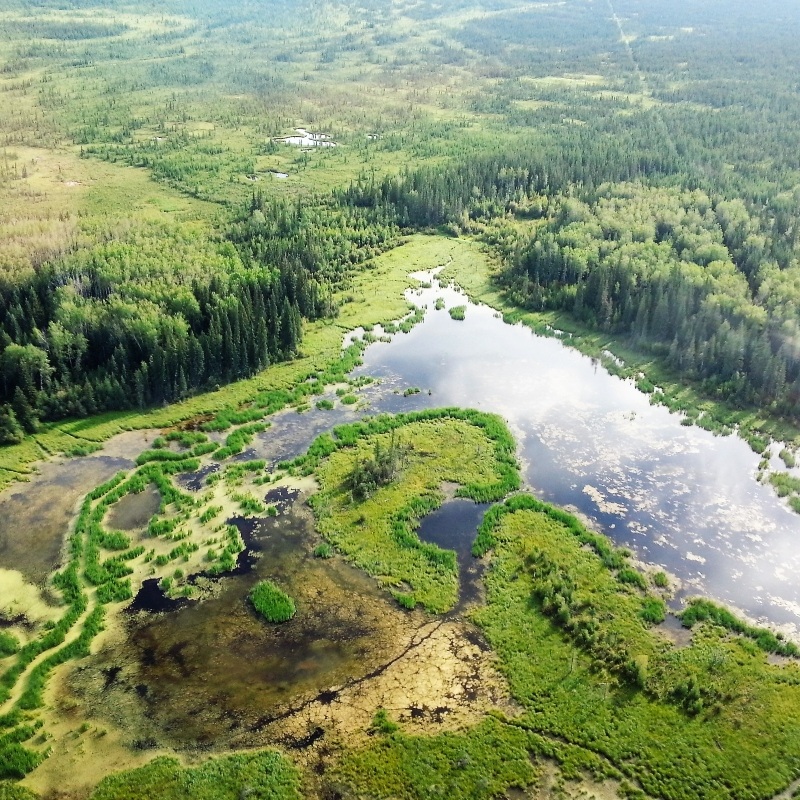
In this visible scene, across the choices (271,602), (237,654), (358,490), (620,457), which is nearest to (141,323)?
(358,490)

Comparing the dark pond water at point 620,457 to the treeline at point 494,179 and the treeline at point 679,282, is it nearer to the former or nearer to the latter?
the treeline at point 679,282

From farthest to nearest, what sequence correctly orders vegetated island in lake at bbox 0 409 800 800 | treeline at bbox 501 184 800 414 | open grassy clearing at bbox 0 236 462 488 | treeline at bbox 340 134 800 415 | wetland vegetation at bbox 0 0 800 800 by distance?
treeline at bbox 340 134 800 415 < treeline at bbox 501 184 800 414 < open grassy clearing at bbox 0 236 462 488 < wetland vegetation at bbox 0 0 800 800 < vegetated island in lake at bbox 0 409 800 800

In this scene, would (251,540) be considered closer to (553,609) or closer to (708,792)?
(553,609)

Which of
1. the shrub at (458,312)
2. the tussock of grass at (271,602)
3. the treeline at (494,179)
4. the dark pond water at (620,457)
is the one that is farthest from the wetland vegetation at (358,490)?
the dark pond water at (620,457)

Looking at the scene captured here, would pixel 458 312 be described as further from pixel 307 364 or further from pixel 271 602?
pixel 271 602

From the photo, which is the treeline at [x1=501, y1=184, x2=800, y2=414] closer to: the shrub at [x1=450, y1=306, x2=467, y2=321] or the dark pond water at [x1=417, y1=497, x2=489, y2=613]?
the shrub at [x1=450, y1=306, x2=467, y2=321]

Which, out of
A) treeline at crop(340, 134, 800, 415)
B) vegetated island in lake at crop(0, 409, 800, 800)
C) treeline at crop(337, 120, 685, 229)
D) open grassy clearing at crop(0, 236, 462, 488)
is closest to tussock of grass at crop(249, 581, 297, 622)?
vegetated island in lake at crop(0, 409, 800, 800)

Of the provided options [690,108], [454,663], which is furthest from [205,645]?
[690,108]

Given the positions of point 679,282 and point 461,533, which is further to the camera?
point 679,282
